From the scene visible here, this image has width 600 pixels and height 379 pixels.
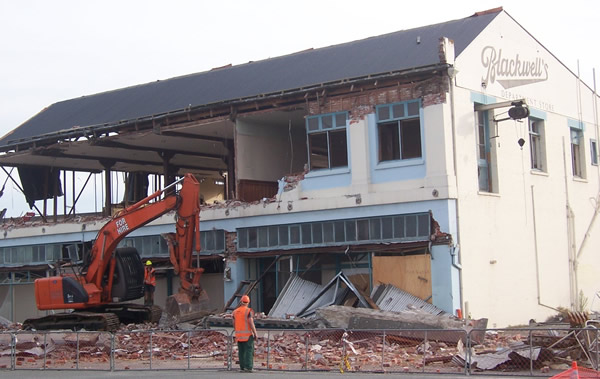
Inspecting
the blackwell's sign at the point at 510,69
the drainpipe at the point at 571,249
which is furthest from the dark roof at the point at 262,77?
the drainpipe at the point at 571,249

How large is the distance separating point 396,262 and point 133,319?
29.1ft

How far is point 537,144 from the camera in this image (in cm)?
3334

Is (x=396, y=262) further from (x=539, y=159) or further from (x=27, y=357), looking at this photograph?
(x=27, y=357)

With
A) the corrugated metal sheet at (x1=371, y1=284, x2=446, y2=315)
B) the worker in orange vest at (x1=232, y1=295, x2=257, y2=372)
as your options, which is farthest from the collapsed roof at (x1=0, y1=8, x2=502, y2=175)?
the worker in orange vest at (x1=232, y1=295, x2=257, y2=372)

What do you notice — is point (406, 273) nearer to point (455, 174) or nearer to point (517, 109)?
point (455, 174)

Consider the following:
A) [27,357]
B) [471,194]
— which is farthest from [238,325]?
[471,194]

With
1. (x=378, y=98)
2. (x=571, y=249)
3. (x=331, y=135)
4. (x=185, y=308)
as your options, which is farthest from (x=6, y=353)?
(x=571, y=249)

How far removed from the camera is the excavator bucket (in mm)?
26219

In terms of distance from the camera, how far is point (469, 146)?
28.6 meters

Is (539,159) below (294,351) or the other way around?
the other way around

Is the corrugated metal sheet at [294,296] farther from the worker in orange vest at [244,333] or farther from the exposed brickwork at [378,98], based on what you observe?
the worker in orange vest at [244,333]

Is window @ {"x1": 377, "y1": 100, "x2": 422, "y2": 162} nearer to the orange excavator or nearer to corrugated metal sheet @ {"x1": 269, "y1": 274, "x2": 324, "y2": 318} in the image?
corrugated metal sheet @ {"x1": 269, "y1": 274, "x2": 324, "y2": 318}

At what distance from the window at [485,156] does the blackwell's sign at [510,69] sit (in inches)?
51.8

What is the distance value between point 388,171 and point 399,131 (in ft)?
4.49
